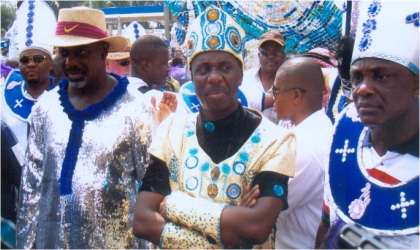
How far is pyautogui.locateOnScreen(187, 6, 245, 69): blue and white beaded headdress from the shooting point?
2.19 metres

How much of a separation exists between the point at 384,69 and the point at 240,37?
2.39 ft

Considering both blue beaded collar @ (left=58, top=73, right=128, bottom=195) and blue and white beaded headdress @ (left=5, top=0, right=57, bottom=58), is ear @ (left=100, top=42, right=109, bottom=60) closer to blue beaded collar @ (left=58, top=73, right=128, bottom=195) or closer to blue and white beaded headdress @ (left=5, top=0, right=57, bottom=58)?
blue beaded collar @ (left=58, top=73, right=128, bottom=195)

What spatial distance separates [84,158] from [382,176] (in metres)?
1.52

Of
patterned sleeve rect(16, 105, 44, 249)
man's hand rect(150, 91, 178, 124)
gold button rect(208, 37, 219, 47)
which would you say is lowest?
patterned sleeve rect(16, 105, 44, 249)

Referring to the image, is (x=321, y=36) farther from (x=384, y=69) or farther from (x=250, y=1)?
(x=384, y=69)

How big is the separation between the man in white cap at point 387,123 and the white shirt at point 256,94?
6.52 feet

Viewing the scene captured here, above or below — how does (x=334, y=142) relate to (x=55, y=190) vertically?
above

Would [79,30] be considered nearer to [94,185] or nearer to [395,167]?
[94,185]

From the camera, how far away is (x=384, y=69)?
1.85 meters

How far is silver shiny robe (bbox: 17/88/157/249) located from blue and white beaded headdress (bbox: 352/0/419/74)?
4.04 feet

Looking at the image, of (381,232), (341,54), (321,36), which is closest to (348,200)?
(381,232)

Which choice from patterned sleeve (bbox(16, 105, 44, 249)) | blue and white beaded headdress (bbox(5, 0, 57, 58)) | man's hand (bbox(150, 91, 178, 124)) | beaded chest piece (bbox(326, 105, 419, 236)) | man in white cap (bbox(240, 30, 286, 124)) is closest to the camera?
beaded chest piece (bbox(326, 105, 419, 236))

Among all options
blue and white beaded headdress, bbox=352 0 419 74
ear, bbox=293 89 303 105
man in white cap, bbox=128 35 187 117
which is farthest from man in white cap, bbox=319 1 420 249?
man in white cap, bbox=128 35 187 117

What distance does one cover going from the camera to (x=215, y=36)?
2.19 meters
